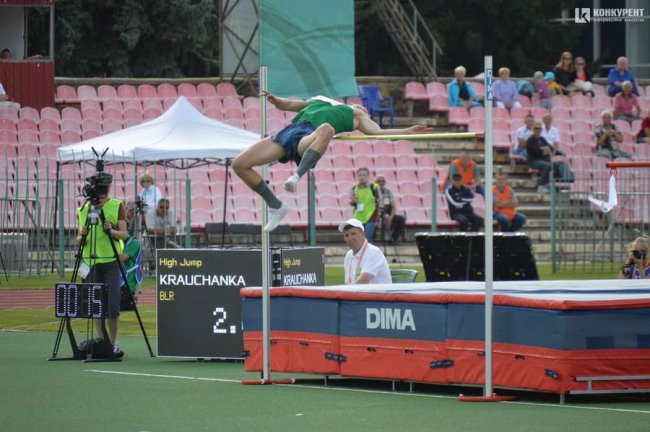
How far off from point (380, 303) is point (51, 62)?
65.6ft

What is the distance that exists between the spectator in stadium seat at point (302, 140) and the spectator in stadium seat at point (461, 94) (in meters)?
19.7

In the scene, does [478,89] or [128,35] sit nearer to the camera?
[478,89]

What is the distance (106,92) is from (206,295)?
16594mm

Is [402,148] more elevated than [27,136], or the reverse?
[27,136]

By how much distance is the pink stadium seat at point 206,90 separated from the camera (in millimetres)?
31031

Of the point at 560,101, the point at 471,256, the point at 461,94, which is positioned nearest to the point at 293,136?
the point at 471,256

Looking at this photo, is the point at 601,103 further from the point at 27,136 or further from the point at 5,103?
the point at 5,103

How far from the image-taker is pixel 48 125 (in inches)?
1121

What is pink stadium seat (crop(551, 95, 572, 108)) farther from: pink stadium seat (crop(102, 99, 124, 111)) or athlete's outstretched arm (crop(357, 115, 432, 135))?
athlete's outstretched arm (crop(357, 115, 432, 135))

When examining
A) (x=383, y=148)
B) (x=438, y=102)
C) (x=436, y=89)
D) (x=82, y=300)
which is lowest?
(x=82, y=300)

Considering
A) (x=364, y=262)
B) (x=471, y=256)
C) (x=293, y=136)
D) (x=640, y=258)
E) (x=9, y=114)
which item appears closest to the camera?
(x=293, y=136)

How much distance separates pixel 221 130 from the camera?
2386 centimetres

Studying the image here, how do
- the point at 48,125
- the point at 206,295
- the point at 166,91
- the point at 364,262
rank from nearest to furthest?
the point at 364,262 → the point at 206,295 → the point at 48,125 → the point at 166,91

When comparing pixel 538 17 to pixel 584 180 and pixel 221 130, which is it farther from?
pixel 221 130
